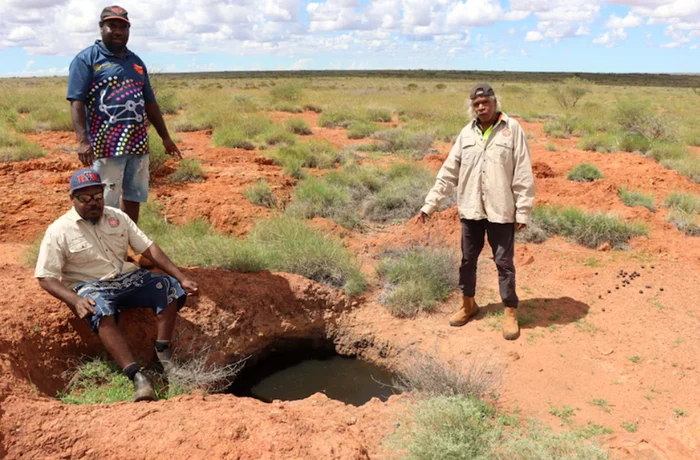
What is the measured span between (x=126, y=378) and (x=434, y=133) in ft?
36.8

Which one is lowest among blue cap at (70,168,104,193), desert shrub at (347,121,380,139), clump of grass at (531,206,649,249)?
clump of grass at (531,206,649,249)

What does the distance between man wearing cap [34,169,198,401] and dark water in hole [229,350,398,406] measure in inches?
48.2

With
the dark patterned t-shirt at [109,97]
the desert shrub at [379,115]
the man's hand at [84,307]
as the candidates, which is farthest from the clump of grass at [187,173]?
the desert shrub at [379,115]

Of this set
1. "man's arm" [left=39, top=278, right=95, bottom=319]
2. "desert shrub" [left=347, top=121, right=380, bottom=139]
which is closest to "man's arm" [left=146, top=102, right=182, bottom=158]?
"man's arm" [left=39, top=278, right=95, bottom=319]

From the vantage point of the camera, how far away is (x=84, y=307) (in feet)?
9.35

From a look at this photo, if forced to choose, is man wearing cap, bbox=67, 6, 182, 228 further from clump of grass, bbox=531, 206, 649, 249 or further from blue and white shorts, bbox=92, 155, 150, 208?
clump of grass, bbox=531, 206, 649, 249

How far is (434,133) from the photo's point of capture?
13.1 meters

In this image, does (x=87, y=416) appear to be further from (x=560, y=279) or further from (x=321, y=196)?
(x=321, y=196)

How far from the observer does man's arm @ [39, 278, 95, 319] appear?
112 inches

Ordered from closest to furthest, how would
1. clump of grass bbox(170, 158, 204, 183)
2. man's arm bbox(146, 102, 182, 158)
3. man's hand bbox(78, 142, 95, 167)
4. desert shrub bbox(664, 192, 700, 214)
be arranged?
man's hand bbox(78, 142, 95, 167), man's arm bbox(146, 102, 182, 158), desert shrub bbox(664, 192, 700, 214), clump of grass bbox(170, 158, 204, 183)

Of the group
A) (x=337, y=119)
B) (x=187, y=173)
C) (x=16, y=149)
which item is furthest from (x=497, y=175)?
(x=337, y=119)

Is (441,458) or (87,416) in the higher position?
(87,416)

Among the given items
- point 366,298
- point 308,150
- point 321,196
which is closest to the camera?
point 366,298

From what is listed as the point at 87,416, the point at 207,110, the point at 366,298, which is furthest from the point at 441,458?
the point at 207,110
